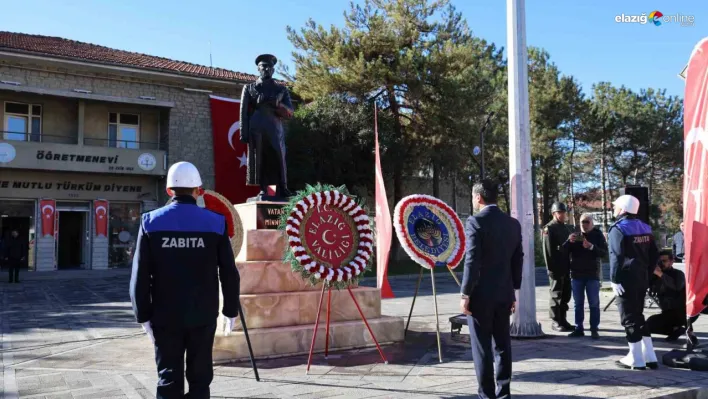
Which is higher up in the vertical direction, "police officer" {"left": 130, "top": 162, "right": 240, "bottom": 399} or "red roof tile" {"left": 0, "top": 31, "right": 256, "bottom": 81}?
"red roof tile" {"left": 0, "top": 31, "right": 256, "bottom": 81}

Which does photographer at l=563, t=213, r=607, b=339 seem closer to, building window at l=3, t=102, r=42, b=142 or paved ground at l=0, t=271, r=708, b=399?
paved ground at l=0, t=271, r=708, b=399

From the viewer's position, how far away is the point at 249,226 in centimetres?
755

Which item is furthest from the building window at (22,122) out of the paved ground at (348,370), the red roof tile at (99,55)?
the paved ground at (348,370)

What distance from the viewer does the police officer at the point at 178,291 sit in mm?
3455

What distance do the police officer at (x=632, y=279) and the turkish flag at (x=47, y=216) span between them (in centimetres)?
2324

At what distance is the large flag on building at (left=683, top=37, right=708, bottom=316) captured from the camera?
5.84 m

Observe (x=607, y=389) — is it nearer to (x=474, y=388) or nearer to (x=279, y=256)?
(x=474, y=388)

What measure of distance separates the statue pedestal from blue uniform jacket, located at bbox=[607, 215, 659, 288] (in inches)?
112

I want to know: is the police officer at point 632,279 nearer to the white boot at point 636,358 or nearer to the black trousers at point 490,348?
the white boot at point 636,358

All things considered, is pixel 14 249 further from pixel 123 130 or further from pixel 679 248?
pixel 679 248

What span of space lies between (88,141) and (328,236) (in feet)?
71.3

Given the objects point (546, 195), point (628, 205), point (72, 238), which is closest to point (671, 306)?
point (628, 205)

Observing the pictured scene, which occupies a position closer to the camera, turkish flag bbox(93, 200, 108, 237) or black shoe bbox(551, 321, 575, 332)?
black shoe bbox(551, 321, 575, 332)

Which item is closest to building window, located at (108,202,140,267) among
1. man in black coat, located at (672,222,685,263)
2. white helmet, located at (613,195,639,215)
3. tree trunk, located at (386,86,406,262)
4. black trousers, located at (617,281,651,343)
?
tree trunk, located at (386,86,406,262)
